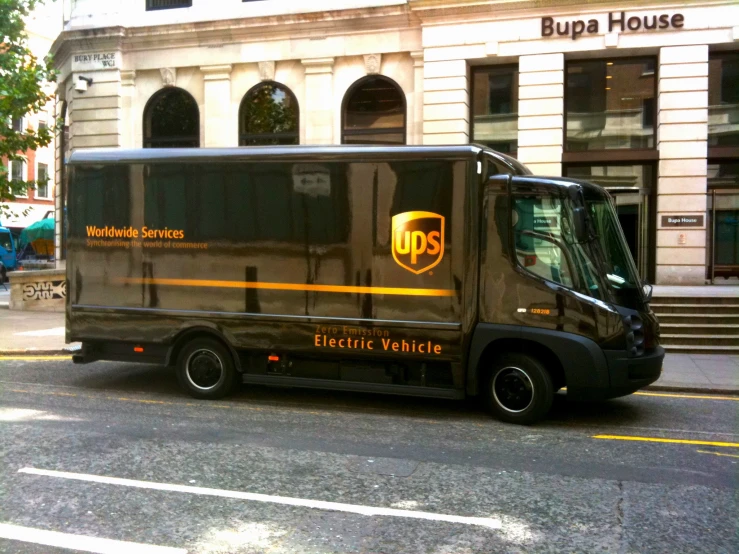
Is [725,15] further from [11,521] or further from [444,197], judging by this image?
[11,521]

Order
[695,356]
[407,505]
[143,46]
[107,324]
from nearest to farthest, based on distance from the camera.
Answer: [407,505]
[107,324]
[695,356]
[143,46]

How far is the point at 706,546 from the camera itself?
4570 millimetres

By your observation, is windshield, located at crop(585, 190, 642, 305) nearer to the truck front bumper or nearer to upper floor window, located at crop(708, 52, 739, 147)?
the truck front bumper

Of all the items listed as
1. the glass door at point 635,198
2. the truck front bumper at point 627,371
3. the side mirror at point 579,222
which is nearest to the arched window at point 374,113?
the glass door at point 635,198

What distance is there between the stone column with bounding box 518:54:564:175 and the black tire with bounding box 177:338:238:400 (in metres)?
12.2

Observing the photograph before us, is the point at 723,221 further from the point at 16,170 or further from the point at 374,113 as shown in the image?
the point at 16,170

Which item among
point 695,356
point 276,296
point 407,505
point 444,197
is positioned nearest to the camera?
point 407,505

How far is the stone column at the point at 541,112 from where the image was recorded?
18.7m

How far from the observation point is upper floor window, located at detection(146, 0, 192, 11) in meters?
21.9

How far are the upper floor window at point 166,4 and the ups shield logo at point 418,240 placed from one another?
55.4 feet

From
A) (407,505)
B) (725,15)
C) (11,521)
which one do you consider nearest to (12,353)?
(11,521)

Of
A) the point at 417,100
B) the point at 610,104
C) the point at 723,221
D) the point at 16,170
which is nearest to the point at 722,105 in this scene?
the point at 610,104

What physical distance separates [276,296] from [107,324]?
97.8 inches

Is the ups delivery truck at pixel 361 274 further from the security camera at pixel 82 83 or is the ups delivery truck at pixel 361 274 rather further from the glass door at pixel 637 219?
the security camera at pixel 82 83
